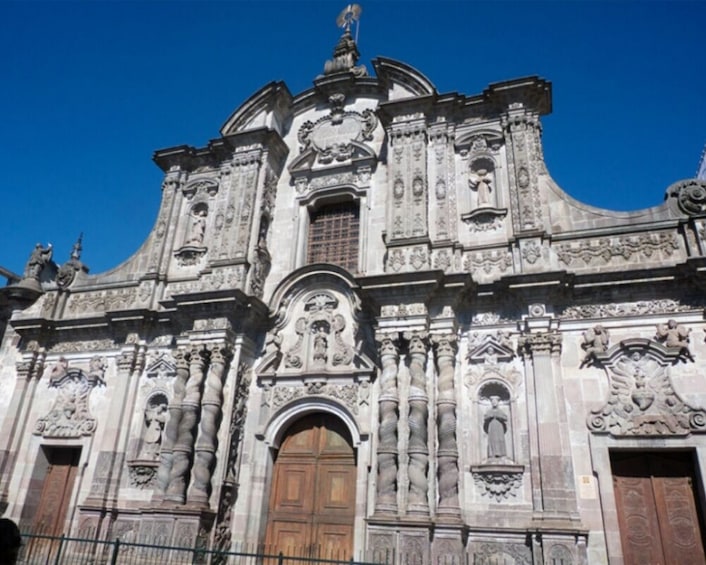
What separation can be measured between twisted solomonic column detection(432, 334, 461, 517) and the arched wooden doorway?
2178 millimetres

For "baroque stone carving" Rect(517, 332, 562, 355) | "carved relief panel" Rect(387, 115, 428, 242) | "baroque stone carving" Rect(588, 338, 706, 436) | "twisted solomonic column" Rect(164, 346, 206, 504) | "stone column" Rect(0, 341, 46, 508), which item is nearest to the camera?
"baroque stone carving" Rect(588, 338, 706, 436)

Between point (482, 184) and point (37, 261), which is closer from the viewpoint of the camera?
point (482, 184)

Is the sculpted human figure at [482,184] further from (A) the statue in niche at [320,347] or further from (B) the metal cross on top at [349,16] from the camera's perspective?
(B) the metal cross on top at [349,16]

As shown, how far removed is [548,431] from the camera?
971 centimetres

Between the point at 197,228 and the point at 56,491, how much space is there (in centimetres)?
732

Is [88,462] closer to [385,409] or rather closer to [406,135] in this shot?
A: [385,409]

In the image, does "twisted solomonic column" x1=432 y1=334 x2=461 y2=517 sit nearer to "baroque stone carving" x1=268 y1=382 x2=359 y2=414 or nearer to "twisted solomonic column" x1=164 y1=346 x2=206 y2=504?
"baroque stone carving" x1=268 y1=382 x2=359 y2=414

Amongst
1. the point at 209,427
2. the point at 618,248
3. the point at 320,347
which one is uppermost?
the point at 618,248

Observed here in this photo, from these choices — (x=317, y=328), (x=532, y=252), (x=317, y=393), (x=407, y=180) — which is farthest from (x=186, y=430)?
(x=532, y=252)

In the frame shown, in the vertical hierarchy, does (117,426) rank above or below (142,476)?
above

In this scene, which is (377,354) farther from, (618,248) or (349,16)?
(349,16)

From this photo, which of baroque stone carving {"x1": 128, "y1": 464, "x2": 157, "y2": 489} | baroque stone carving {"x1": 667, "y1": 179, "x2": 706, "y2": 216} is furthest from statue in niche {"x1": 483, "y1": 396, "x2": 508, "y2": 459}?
baroque stone carving {"x1": 128, "y1": 464, "x2": 157, "y2": 489}

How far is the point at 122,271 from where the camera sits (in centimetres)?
1527

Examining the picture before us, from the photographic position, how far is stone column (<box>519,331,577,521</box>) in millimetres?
9203
